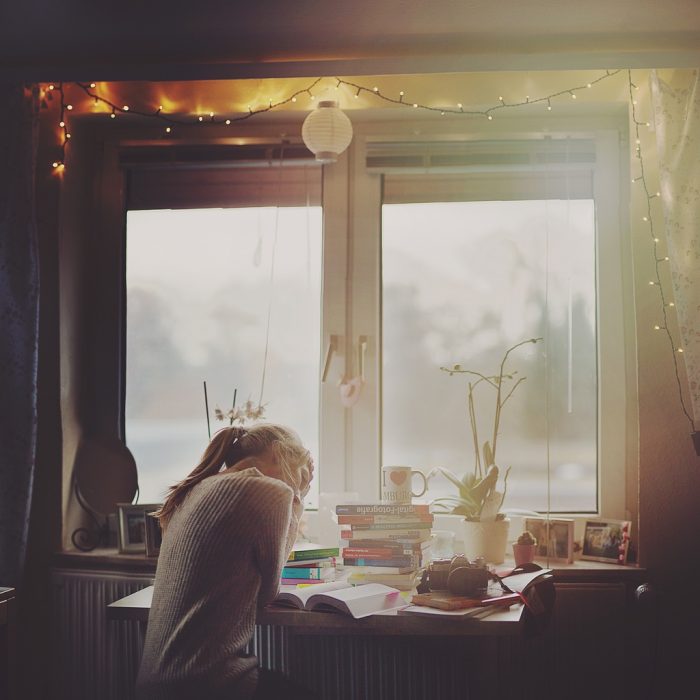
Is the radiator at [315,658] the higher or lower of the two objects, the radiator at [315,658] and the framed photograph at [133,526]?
the lower

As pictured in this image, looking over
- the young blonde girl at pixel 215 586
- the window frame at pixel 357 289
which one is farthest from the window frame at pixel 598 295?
the young blonde girl at pixel 215 586

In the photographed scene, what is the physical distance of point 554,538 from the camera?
2.66 metres

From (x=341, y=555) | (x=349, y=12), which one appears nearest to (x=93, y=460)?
(x=341, y=555)

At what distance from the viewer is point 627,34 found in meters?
2.40

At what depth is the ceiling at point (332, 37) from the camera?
2.25m

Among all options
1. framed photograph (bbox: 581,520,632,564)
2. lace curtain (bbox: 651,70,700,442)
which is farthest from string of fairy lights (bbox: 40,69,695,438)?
framed photograph (bbox: 581,520,632,564)

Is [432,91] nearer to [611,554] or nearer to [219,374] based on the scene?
[219,374]

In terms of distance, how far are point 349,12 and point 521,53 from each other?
56 cm

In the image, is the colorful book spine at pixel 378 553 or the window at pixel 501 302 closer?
the colorful book spine at pixel 378 553

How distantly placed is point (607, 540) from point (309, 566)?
3.48ft

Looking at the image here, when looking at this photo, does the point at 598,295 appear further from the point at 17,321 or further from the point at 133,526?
the point at 17,321

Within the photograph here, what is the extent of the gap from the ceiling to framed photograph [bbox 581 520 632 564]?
58.3 inches

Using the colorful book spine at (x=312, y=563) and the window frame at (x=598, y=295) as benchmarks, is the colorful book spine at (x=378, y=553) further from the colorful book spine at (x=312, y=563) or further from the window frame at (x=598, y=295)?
the window frame at (x=598, y=295)

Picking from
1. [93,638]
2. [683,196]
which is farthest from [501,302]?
[93,638]
